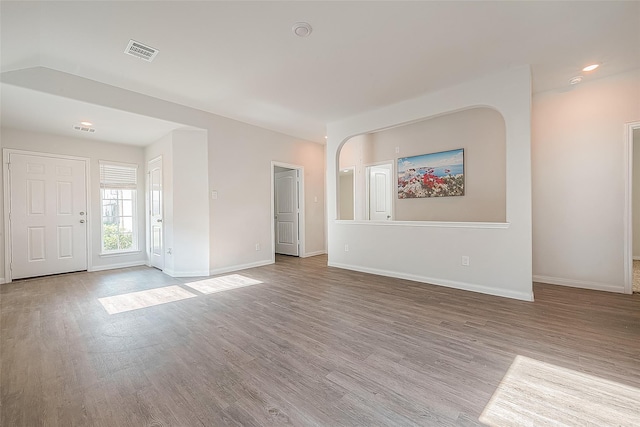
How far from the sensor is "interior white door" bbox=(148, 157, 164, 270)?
197 inches

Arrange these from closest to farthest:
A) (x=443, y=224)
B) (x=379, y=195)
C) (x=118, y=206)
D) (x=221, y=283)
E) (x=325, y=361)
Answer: (x=325, y=361) → (x=443, y=224) → (x=221, y=283) → (x=118, y=206) → (x=379, y=195)

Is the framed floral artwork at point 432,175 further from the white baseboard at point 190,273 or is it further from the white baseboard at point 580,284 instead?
the white baseboard at point 190,273

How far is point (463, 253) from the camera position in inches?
142

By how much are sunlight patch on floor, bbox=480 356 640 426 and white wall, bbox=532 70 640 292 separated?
8.89 ft

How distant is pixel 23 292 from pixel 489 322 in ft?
19.6

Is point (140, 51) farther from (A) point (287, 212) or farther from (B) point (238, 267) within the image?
(A) point (287, 212)

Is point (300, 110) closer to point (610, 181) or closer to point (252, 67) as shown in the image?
point (252, 67)

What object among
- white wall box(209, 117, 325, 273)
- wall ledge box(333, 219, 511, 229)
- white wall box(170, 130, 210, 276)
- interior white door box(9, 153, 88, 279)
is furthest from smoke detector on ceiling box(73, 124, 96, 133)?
wall ledge box(333, 219, 511, 229)

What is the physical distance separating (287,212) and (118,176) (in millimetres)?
3664

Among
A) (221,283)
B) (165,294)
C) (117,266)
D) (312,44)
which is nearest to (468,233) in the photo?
(312,44)

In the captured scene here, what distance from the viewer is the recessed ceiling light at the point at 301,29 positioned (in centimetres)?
237

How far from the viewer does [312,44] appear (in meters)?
2.65

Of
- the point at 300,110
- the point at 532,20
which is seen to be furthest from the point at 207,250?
the point at 532,20

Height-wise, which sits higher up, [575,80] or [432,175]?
[575,80]
